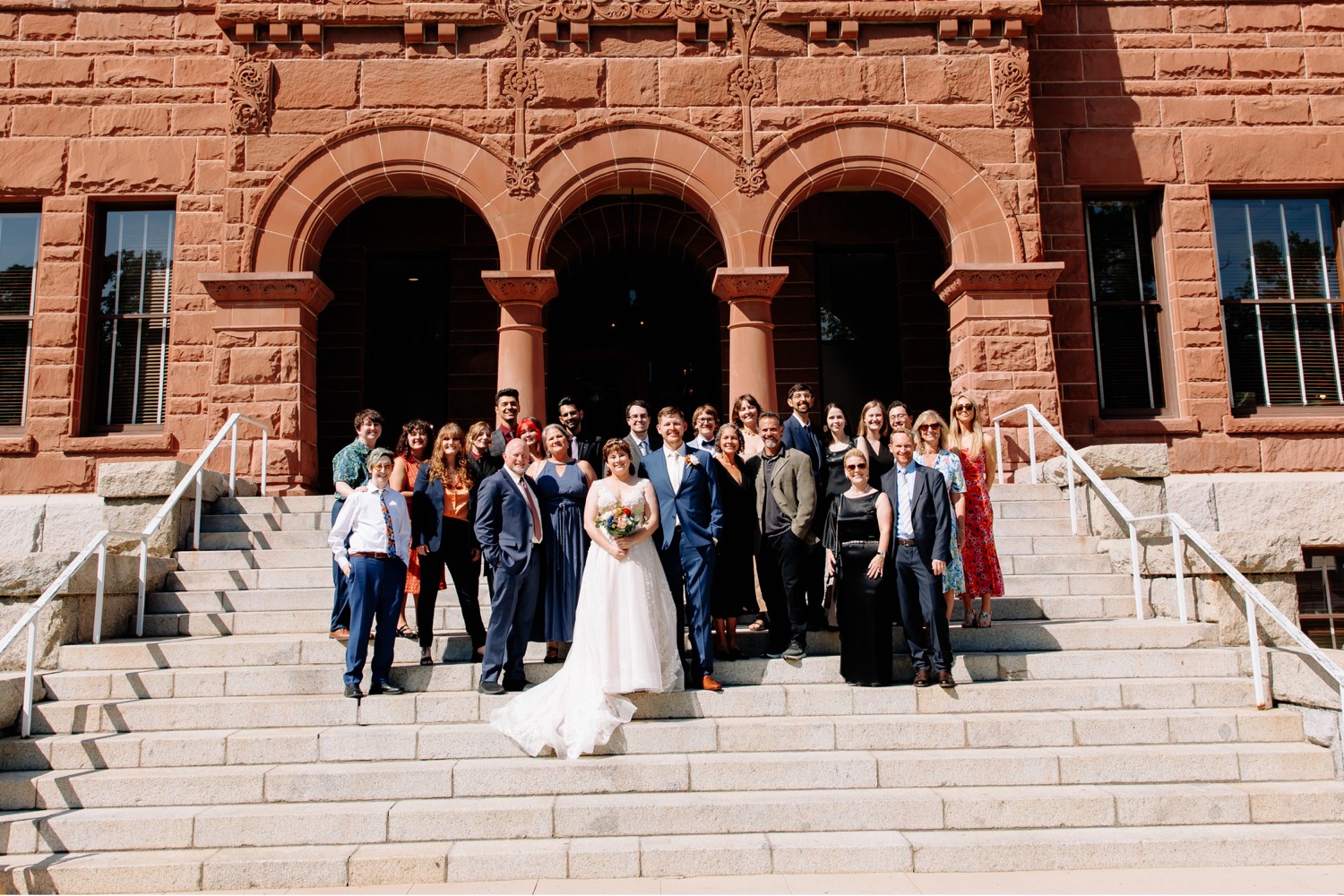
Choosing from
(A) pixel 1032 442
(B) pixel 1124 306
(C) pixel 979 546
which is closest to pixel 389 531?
(C) pixel 979 546

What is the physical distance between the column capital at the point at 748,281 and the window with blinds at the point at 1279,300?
571 centimetres

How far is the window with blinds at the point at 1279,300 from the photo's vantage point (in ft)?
39.1

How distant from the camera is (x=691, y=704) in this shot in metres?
6.13

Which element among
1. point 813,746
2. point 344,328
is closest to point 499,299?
point 344,328

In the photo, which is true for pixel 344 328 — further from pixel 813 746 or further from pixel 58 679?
pixel 813 746

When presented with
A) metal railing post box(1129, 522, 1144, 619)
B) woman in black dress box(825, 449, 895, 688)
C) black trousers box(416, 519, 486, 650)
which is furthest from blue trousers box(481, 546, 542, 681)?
metal railing post box(1129, 522, 1144, 619)

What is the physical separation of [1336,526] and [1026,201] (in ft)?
16.0

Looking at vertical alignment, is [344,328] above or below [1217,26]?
below

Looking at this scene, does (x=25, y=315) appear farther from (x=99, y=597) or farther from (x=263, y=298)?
(x=99, y=597)

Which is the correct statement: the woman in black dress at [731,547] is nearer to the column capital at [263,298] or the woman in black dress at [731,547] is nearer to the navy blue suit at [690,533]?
the navy blue suit at [690,533]

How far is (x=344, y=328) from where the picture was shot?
1329 cm

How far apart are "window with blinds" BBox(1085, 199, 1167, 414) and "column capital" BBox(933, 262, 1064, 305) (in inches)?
64.4

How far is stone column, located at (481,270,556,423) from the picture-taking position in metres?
10.5

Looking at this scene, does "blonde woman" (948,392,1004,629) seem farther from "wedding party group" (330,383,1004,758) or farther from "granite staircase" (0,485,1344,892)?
"granite staircase" (0,485,1344,892)
